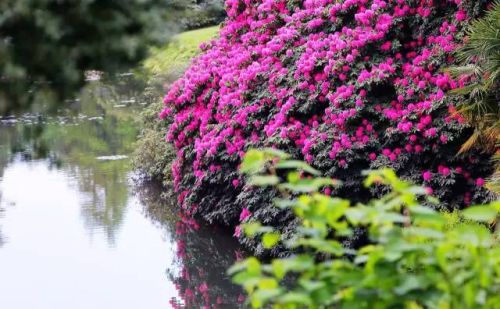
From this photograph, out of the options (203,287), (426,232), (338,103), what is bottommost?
(203,287)

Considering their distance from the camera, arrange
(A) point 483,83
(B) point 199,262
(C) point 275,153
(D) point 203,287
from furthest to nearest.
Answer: (B) point 199,262 → (D) point 203,287 → (A) point 483,83 → (C) point 275,153

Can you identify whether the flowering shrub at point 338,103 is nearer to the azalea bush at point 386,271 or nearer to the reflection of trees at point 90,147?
the reflection of trees at point 90,147

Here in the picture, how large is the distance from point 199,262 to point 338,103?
2450 millimetres

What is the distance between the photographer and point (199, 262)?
8.91 metres

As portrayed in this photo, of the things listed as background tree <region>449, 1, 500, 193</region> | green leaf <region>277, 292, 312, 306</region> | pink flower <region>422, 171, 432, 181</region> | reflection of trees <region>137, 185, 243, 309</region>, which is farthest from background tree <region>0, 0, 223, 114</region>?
reflection of trees <region>137, 185, 243, 309</region>

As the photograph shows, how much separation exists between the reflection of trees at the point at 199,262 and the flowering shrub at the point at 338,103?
12.3 inches

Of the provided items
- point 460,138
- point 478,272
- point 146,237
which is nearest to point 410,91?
point 460,138

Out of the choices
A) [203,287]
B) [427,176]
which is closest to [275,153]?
[427,176]

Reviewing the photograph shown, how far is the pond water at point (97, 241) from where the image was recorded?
25.9 ft

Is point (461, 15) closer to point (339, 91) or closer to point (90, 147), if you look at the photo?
point (339, 91)

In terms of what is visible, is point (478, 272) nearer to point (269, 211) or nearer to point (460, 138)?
point (460, 138)

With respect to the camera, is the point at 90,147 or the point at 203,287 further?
the point at 90,147

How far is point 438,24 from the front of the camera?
7.83 meters

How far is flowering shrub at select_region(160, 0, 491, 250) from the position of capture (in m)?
7.30
